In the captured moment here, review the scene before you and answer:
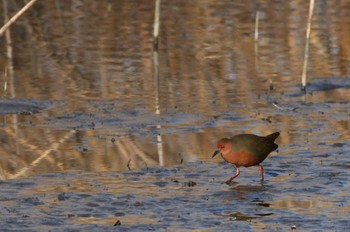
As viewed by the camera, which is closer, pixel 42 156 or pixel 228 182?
pixel 228 182

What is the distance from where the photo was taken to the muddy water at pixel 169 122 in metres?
8.97

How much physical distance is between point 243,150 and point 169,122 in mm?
3189

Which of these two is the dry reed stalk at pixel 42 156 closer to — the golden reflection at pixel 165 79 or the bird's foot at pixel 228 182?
the golden reflection at pixel 165 79

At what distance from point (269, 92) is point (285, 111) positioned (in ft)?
4.63

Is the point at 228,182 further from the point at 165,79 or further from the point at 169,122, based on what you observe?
the point at 165,79

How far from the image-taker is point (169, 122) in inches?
516

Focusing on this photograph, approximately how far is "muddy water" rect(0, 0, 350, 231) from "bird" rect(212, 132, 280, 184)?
205 millimetres

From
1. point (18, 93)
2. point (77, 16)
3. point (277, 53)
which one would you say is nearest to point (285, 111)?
point (18, 93)

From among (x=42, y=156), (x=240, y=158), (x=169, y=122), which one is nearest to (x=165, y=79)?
(x=169, y=122)

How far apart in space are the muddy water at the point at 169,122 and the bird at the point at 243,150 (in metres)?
0.20

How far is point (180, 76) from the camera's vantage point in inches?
663

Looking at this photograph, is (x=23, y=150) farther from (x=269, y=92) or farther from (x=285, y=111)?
(x=269, y=92)

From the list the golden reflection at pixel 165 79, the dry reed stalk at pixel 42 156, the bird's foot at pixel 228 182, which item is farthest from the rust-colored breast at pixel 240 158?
the dry reed stalk at pixel 42 156

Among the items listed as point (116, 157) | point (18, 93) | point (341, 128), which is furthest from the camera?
point (18, 93)
